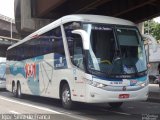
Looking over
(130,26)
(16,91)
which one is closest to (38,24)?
(16,91)

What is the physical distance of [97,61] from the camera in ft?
46.6

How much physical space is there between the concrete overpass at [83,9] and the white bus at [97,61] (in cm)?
1091

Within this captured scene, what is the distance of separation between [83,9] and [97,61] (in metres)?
16.7

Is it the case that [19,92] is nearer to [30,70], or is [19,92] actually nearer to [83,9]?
[30,70]

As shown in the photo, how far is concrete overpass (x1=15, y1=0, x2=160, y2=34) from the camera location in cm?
2786

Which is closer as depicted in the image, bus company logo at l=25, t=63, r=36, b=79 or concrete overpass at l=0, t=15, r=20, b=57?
bus company logo at l=25, t=63, r=36, b=79

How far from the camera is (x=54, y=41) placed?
56.4 ft

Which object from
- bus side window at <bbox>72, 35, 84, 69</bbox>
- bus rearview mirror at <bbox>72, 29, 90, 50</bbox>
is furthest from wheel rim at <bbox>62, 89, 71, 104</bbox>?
bus rearview mirror at <bbox>72, 29, 90, 50</bbox>

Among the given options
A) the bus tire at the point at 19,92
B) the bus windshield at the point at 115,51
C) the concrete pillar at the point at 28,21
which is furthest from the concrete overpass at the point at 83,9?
the bus windshield at the point at 115,51

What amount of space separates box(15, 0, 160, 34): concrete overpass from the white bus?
10914 millimetres

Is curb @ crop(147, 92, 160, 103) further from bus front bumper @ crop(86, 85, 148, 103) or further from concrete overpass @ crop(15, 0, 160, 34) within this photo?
concrete overpass @ crop(15, 0, 160, 34)

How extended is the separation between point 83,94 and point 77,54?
1.45 meters

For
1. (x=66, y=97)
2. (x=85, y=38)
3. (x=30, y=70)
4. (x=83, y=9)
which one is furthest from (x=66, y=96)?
(x=83, y=9)

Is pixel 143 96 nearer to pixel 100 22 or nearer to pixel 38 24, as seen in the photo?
pixel 100 22
